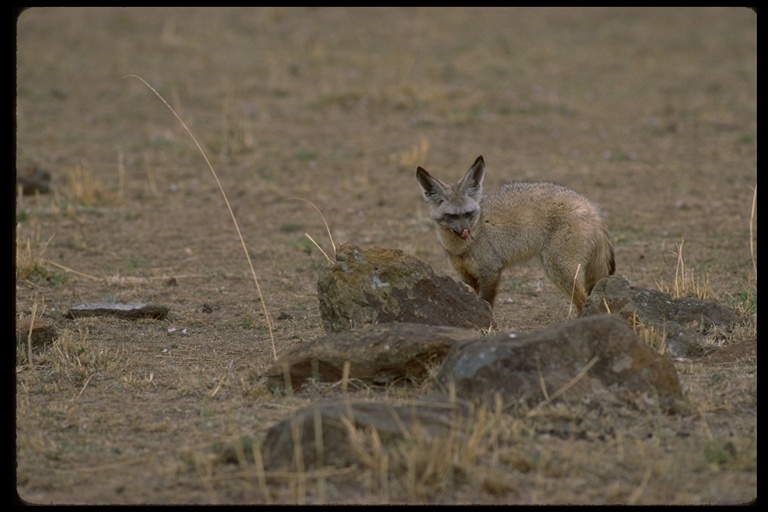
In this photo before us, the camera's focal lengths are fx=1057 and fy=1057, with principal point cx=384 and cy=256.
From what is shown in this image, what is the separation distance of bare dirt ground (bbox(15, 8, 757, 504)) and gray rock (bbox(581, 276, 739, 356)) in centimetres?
19

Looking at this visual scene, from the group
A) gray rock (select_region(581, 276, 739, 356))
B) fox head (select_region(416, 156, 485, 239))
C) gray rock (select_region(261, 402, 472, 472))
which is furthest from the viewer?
fox head (select_region(416, 156, 485, 239))

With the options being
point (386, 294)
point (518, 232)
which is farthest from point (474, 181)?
Answer: point (386, 294)

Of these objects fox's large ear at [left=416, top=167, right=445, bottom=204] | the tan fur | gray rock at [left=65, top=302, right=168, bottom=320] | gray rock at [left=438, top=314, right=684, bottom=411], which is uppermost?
fox's large ear at [left=416, top=167, right=445, bottom=204]

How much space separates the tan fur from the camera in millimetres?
8125

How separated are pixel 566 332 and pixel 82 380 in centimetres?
311

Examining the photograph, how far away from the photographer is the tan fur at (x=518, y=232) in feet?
26.7

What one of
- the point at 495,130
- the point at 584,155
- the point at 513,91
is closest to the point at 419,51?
the point at 513,91

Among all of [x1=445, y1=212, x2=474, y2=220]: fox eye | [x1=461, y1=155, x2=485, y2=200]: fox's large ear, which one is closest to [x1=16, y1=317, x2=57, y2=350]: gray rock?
[x1=445, y1=212, x2=474, y2=220]: fox eye

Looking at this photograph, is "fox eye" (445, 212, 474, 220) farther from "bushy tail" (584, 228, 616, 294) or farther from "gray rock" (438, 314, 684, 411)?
"gray rock" (438, 314, 684, 411)

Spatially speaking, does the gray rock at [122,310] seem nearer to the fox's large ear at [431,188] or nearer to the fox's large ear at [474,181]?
the fox's large ear at [431,188]

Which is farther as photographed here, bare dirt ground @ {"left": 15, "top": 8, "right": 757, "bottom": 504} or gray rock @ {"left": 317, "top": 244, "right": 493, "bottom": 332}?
gray rock @ {"left": 317, "top": 244, "right": 493, "bottom": 332}

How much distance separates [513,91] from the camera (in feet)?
57.7

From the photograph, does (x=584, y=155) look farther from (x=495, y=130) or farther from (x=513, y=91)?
(x=513, y=91)

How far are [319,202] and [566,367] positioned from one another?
710 cm
